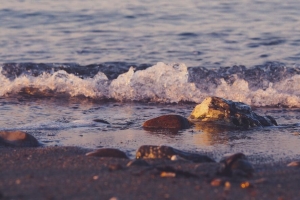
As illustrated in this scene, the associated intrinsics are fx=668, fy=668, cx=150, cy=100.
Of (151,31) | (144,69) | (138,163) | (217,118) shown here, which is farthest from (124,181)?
(151,31)

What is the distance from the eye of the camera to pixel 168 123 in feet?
20.9

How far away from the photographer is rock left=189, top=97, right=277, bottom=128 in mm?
6496

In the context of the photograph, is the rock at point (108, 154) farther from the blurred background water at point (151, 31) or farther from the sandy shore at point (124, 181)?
the blurred background water at point (151, 31)

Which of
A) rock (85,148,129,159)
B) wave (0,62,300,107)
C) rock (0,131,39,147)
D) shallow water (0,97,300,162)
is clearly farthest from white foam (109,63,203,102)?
rock (85,148,129,159)

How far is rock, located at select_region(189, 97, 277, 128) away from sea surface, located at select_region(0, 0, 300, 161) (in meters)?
0.15

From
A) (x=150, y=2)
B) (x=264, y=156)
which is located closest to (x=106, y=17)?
(x=150, y=2)

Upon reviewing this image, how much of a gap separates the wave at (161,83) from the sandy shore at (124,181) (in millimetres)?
3641

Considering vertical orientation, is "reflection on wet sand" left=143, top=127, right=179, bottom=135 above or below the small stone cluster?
below

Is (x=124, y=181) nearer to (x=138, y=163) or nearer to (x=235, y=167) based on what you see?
(x=138, y=163)

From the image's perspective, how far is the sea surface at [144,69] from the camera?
6125 mm

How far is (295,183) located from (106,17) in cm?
1014

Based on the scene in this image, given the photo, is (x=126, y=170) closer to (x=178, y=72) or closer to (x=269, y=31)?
(x=178, y=72)

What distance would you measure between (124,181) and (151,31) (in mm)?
Result: 8590

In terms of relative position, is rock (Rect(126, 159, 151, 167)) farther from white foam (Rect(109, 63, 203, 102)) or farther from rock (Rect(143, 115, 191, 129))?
white foam (Rect(109, 63, 203, 102))
